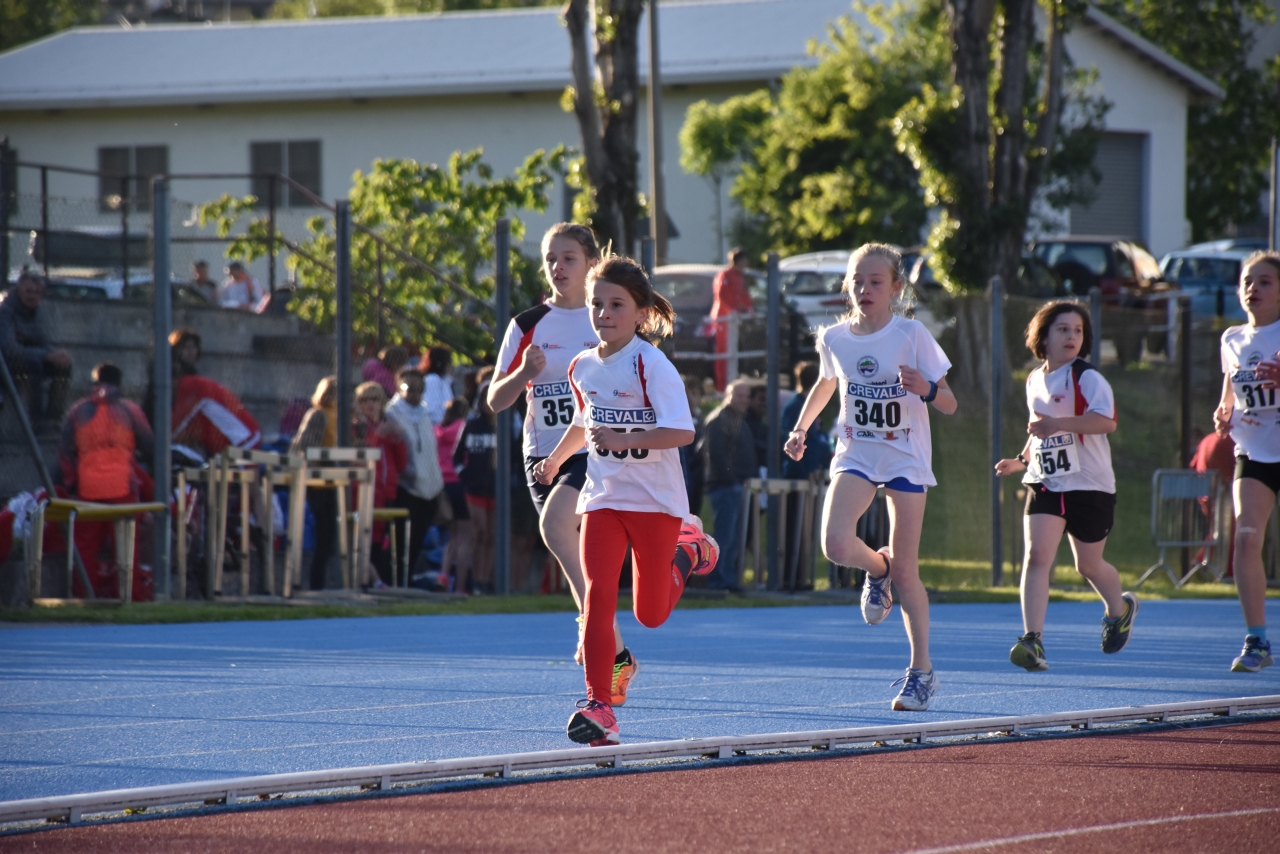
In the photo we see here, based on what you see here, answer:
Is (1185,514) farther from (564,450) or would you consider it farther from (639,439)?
(639,439)

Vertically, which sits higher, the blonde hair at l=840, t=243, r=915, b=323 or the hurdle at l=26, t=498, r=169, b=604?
the blonde hair at l=840, t=243, r=915, b=323

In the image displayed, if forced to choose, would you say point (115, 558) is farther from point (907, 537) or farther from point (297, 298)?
point (907, 537)

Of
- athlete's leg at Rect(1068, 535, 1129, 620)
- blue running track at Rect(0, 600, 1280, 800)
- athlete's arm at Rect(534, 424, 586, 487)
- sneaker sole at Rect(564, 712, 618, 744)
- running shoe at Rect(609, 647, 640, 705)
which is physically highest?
athlete's arm at Rect(534, 424, 586, 487)

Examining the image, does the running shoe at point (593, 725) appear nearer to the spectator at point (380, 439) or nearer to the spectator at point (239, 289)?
the spectator at point (380, 439)

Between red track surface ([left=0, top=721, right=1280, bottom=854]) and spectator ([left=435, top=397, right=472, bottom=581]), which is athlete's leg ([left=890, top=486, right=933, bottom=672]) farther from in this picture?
spectator ([left=435, top=397, right=472, bottom=581])

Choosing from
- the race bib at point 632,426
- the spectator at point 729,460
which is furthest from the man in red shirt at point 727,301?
the race bib at point 632,426

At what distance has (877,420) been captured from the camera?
291 inches

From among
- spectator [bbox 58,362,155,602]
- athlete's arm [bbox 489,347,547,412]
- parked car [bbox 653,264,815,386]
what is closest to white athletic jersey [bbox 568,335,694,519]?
athlete's arm [bbox 489,347,547,412]

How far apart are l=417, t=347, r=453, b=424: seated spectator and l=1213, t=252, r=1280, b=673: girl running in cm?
815

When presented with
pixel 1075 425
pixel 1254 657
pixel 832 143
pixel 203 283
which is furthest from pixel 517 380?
pixel 832 143

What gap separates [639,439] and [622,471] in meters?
0.19

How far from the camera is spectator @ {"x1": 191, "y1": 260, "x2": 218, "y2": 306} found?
619 inches

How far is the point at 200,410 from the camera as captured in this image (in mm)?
12688

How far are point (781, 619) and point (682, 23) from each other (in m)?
31.0
